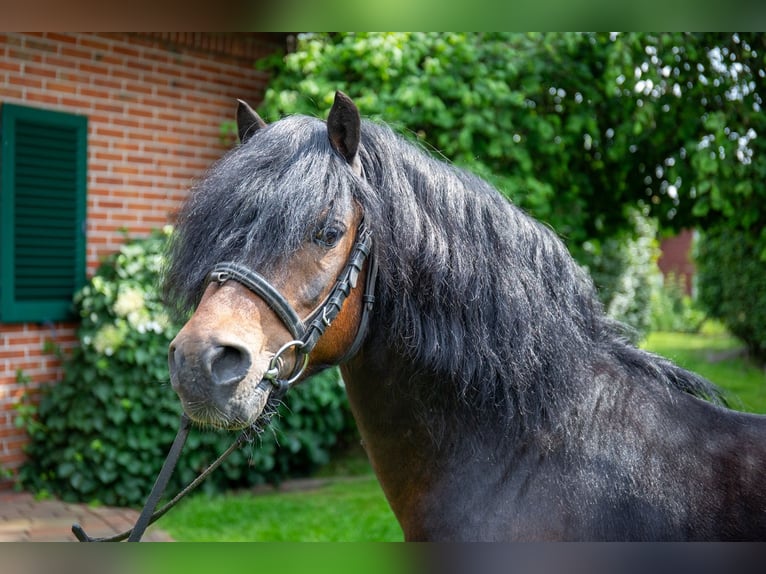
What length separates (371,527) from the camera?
442 centimetres

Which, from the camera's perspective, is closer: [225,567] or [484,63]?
[225,567]

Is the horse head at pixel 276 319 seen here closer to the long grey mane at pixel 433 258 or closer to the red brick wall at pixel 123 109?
the long grey mane at pixel 433 258

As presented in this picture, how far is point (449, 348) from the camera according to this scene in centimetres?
187

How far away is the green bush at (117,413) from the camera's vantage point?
4664mm

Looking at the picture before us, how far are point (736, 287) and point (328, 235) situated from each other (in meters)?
9.37

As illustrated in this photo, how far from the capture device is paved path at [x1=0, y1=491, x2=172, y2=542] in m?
4.11

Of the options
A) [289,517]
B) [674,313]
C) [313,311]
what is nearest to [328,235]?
[313,311]

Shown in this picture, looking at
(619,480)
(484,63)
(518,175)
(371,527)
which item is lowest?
(371,527)

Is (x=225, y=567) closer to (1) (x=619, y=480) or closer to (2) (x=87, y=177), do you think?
(1) (x=619, y=480)

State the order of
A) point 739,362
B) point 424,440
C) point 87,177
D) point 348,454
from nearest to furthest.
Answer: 1. point 424,440
2. point 87,177
3. point 348,454
4. point 739,362

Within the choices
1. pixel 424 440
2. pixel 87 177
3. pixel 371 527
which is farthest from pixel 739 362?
pixel 424 440

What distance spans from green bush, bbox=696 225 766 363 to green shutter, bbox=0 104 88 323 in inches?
283

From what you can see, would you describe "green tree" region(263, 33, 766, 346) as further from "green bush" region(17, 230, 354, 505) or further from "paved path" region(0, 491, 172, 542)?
"paved path" region(0, 491, 172, 542)

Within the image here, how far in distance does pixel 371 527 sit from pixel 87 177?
3156 mm
